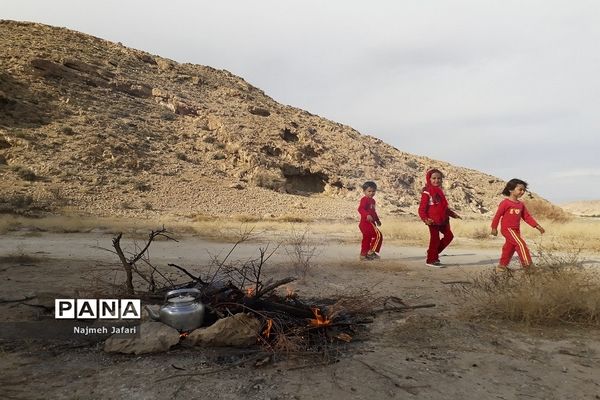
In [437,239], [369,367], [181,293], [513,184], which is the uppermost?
[513,184]

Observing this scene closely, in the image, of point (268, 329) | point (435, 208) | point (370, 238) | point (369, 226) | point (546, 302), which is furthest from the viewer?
point (370, 238)

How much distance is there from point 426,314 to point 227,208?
70.8 feet

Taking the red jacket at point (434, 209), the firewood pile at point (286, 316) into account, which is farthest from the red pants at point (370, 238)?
the firewood pile at point (286, 316)

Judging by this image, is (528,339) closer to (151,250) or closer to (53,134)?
(151,250)

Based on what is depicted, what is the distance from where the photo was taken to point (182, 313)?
3902mm

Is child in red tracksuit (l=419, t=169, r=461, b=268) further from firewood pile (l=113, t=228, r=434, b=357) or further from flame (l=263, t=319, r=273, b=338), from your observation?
flame (l=263, t=319, r=273, b=338)

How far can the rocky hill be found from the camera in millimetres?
25375

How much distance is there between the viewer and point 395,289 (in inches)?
248

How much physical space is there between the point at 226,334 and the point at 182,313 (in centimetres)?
42

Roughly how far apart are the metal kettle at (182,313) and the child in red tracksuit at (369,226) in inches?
214

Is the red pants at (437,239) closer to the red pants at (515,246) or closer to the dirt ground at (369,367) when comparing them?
the red pants at (515,246)

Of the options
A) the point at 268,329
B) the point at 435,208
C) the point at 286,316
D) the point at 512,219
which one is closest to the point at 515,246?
the point at 512,219

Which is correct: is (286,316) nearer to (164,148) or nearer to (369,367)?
(369,367)

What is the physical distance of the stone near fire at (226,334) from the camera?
151 inches
